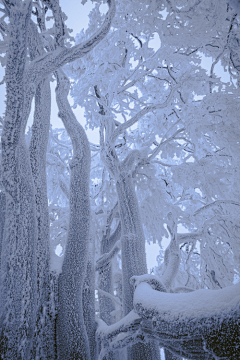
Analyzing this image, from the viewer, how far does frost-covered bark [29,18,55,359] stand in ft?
10.4

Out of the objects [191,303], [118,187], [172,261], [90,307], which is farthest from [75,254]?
[172,261]

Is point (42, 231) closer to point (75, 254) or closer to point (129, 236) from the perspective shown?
point (75, 254)

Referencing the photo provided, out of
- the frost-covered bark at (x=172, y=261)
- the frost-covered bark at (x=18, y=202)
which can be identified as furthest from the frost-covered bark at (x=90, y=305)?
the frost-covered bark at (x=172, y=261)

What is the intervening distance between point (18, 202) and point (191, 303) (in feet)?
8.56

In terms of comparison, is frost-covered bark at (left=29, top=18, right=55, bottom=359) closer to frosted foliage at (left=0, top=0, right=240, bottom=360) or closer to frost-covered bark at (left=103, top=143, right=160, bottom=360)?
frosted foliage at (left=0, top=0, right=240, bottom=360)

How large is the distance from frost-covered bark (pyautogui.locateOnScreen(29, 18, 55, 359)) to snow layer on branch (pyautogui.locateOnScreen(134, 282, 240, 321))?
5.09 ft

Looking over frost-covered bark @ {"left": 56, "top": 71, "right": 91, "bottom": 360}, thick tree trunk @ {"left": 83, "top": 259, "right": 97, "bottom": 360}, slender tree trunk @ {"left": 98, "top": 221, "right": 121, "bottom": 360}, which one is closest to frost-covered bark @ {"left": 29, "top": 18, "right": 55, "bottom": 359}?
frost-covered bark @ {"left": 56, "top": 71, "right": 91, "bottom": 360}

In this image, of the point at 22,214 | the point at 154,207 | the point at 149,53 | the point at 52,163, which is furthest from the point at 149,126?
the point at 22,214

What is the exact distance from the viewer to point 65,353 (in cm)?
318

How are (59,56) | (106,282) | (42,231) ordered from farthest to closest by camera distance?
(106,282)
(42,231)
(59,56)

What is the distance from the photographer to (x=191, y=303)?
2133mm

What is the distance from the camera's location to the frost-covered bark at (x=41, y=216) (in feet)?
10.4

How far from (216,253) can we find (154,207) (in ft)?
7.65

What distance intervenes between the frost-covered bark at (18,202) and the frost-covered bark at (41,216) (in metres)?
0.29
